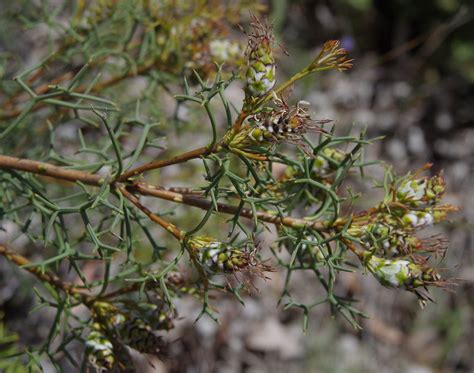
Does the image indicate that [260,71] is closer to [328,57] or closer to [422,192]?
[328,57]

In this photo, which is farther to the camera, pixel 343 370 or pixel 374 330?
pixel 374 330

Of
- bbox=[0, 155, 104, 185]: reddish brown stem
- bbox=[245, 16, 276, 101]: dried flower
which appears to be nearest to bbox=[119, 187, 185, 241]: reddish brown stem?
bbox=[0, 155, 104, 185]: reddish brown stem

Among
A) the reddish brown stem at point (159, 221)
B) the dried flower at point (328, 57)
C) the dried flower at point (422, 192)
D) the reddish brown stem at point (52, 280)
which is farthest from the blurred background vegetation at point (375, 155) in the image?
the dried flower at point (328, 57)

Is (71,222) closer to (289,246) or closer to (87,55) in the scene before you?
(87,55)

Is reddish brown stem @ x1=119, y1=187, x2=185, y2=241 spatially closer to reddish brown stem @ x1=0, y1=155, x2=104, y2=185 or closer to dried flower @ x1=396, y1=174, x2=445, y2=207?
reddish brown stem @ x1=0, y1=155, x2=104, y2=185

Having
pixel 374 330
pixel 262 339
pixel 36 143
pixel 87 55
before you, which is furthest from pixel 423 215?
pixel 374 330

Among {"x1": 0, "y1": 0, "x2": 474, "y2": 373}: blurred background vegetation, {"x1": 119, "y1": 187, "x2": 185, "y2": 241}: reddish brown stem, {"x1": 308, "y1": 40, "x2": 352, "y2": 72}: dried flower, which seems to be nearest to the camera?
{"x1": 308, "y1": 40, "x2": 352, "y2": 72}: dried flower

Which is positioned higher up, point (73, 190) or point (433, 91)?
point (73, 190)

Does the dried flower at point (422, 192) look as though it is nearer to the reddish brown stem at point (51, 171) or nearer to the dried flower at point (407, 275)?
the dried flower at point (407, 275)
